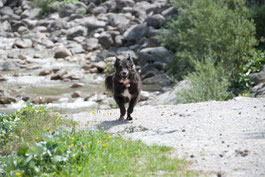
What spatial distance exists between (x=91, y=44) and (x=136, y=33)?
10.6 ft

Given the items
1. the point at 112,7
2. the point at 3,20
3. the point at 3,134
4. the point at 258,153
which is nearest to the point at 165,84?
the point at 3,134

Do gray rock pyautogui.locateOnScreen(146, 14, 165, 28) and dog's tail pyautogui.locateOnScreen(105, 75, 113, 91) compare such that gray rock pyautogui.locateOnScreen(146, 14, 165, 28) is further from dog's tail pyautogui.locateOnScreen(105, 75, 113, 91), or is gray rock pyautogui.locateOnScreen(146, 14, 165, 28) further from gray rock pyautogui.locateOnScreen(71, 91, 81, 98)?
dog's tail pyautogui.locateOnScreen(105, 75, 113, 91)

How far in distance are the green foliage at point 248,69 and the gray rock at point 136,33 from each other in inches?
491

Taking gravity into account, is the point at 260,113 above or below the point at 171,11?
above

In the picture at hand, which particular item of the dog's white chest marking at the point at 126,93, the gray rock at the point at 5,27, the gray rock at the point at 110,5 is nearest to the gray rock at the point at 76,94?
the dog's white chest marking at the point at 126,93

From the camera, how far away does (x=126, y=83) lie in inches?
317

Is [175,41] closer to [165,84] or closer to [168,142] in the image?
[165,84]

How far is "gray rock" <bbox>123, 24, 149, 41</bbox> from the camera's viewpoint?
A: 83.1 feet

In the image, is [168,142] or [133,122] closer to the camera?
[168,142]

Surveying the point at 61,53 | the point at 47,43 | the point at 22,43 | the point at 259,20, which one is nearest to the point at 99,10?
the point at 47,43

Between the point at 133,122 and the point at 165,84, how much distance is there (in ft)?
32.0

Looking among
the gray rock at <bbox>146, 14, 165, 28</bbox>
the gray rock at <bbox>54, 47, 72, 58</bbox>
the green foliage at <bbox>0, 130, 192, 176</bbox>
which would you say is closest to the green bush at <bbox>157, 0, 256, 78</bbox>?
the green foliage at <bbox>0, 130, 192, 176</bbox>

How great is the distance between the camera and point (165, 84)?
17750 millimetres

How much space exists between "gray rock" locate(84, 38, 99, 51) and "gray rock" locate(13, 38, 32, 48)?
153 inches
